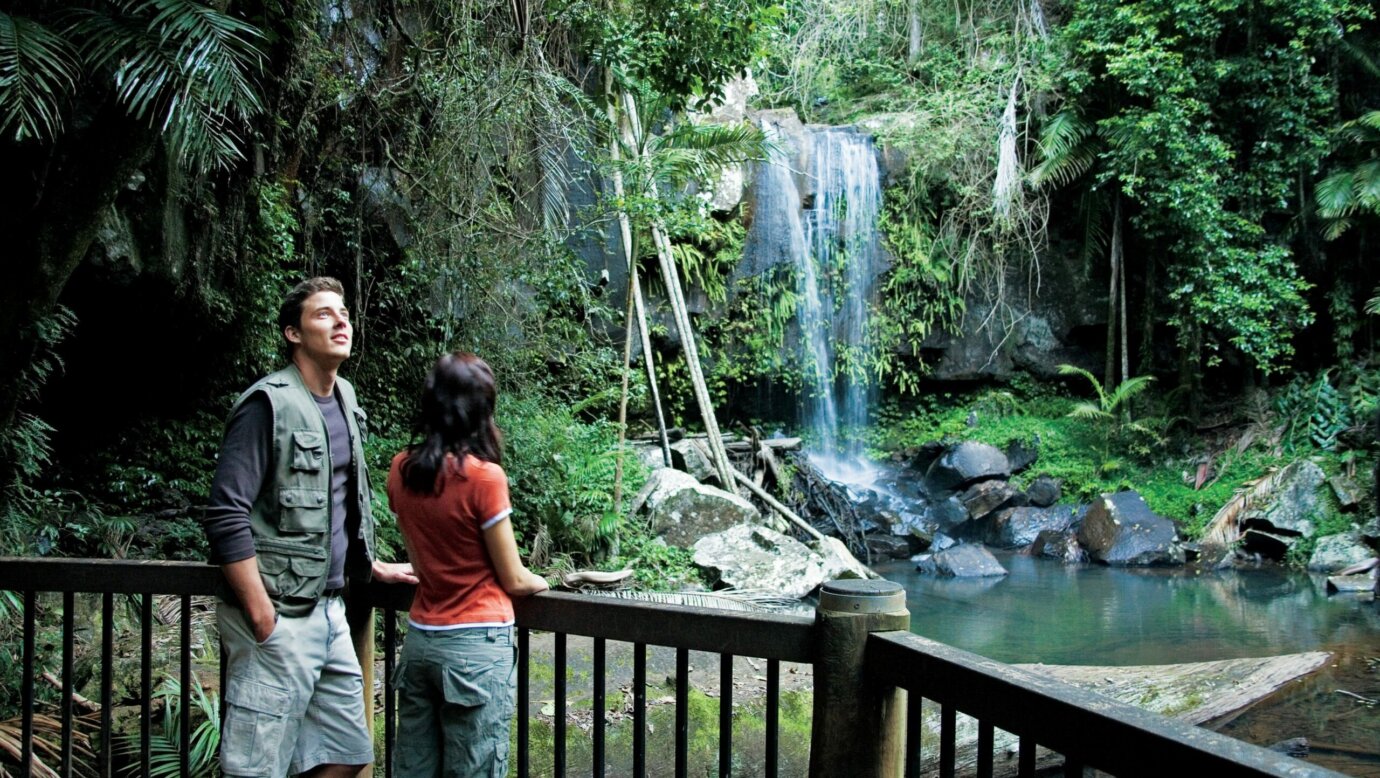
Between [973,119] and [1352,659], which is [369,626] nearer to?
[1352,659]

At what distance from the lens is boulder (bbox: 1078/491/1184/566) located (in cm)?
1175

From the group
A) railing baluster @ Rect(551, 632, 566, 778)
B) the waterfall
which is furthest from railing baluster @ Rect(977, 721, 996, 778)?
the waterfall

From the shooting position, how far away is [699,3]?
6.61 m

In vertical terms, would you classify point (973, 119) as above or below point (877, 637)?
above

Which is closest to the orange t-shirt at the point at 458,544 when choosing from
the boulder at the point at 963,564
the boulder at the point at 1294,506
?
the boulder at the point at 963,564

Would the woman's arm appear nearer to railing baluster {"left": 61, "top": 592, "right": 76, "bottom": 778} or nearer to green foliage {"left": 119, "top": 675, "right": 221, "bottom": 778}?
railing baluster {"left": 61, "top": 592, "right": 76, "bottom": 778}

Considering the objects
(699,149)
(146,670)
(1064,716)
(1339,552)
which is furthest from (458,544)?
(1339,552)

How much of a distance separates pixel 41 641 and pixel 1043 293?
1381 centimetres

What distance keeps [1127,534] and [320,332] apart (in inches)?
452

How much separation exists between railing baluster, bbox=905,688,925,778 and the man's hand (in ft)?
4.25

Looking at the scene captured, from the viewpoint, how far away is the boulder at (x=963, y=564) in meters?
11.1

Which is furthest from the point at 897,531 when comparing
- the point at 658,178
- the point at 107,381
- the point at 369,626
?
the point at 369,626

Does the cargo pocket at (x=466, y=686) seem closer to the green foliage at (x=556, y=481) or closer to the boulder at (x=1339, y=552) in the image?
the green foliage at (x=556, y=481)

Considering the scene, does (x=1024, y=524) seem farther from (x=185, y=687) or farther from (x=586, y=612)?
(x=185, y=687)
